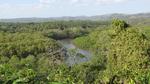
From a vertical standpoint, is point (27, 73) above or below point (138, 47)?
above

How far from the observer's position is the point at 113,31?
2219cm

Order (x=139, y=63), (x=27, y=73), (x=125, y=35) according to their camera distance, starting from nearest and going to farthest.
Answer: (x=27, y=73) → (x=139, y=63) → (x=125, y=35)

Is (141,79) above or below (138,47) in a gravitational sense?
above

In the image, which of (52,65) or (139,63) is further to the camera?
(52,65)

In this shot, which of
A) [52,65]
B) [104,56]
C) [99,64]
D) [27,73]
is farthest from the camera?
[104,56]

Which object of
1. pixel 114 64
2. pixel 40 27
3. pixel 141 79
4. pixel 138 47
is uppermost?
pixel 141 79

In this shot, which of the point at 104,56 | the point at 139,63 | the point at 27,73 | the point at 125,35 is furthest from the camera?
the point at 104,56

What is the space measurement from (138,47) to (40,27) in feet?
265

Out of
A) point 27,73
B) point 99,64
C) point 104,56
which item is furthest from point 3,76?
point 104,56

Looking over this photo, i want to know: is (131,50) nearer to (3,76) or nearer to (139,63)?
(139,63)

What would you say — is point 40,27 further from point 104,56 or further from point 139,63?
point 139,63

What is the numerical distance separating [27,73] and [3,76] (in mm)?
314

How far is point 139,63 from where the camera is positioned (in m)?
19.4

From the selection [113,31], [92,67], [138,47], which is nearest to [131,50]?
[138,47]
